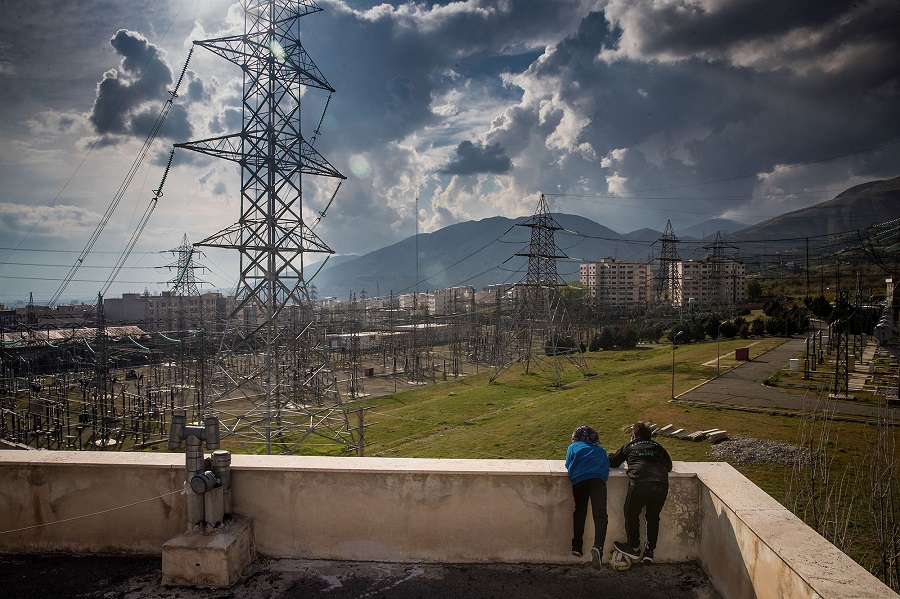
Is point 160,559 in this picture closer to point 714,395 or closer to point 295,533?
point 295,533

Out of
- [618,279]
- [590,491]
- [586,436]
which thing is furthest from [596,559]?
[618,279]

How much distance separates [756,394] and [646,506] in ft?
50.7

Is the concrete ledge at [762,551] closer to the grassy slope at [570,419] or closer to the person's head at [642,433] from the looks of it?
the person's head at [642,433]

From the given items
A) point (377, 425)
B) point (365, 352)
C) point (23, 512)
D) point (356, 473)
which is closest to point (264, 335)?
point (377, 425)

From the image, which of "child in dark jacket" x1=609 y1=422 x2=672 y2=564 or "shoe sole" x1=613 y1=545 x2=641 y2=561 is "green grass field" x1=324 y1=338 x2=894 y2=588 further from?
"shoe sole" x1=613 y1=545 x2=641 y2=561

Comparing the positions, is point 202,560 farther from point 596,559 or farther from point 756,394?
point 756,394

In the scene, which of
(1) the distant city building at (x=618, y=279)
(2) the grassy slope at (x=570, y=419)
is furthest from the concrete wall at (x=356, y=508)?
(1) the distant city building at (x=618, y=279)

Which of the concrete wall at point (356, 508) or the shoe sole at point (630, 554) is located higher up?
the concrete wall at point (356, 508)

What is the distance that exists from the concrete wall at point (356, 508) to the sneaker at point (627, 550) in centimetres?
10

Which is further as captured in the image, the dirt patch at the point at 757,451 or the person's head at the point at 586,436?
the dirt patch at the point at 757,451

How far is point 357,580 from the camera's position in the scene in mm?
3406

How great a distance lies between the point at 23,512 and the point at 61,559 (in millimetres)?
464

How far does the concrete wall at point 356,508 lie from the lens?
3572 millimetres

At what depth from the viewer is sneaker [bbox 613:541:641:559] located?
11.5ft
